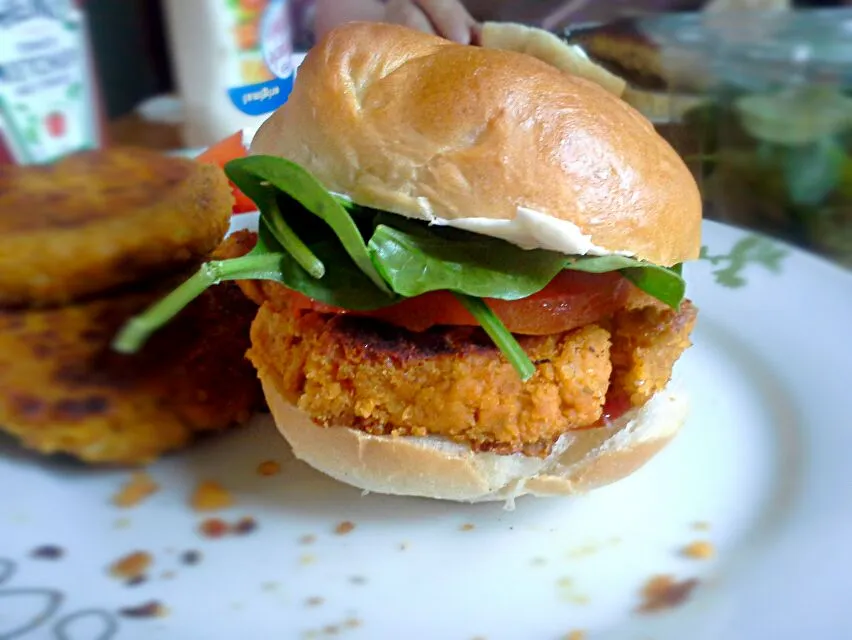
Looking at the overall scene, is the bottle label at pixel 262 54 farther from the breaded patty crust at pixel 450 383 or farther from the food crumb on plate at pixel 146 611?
the food crumb on plate at pixel 146 611

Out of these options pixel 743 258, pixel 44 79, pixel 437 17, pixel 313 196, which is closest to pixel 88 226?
pixel 44 79

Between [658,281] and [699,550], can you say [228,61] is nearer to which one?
[658,281]

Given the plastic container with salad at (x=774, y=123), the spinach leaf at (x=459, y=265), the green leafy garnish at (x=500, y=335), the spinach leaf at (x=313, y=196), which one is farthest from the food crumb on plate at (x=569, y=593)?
the plastic container with salad at (x=774, y=123)

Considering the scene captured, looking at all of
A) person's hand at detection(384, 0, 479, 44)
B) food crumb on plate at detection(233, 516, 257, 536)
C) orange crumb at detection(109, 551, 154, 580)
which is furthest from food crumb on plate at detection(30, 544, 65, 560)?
person's hand at detection(384, 0, 479, 44)

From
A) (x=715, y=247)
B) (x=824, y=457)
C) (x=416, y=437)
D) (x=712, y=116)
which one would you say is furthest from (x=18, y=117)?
(x=712, y=116)

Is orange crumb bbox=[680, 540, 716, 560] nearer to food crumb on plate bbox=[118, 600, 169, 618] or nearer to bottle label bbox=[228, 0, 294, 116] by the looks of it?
food crumb on plate bbox=[118, 600, 169, 618]
